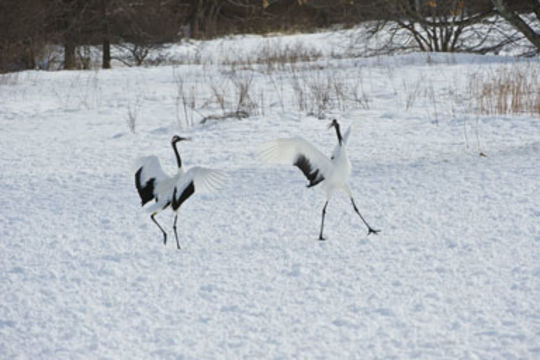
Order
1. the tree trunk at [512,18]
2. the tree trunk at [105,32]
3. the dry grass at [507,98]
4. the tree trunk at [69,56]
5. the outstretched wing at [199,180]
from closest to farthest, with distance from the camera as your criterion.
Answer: the outstretched wing at [199,180], the tree trunk at [512,18], the dry grass at [507,98], the tree trunk at [69,56], the tree trunk at [105,32]

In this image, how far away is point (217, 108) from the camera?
427 inches

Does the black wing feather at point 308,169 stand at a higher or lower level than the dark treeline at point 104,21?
lower

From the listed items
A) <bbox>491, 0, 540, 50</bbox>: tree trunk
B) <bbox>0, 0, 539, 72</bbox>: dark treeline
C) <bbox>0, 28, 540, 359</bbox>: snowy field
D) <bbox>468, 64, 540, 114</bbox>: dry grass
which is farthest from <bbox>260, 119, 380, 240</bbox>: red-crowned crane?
<bbox>0, 0, 539, 72</bbox>: dark treeline

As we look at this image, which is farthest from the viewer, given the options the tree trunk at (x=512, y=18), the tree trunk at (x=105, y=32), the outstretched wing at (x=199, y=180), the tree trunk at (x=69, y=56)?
the tree trunk at (x=105, y=32)

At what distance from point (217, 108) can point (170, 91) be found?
7.74 feet

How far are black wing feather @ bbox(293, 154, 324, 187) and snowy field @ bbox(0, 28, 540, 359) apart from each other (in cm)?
47

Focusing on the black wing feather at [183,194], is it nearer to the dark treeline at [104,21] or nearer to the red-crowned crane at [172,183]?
the red-crowned crane at [172,183]

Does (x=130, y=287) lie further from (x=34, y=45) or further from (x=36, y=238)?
(x=34, y=45)

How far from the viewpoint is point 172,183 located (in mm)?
4359

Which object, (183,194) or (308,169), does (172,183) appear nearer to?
(183,194)

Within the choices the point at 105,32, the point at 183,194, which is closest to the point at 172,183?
the point at 183,194

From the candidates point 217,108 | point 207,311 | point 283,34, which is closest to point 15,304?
point 207,311

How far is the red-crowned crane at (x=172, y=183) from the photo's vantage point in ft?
13.9

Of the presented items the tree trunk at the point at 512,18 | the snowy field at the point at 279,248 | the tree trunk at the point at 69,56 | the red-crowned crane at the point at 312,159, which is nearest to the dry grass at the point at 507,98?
the snowy field at the point at 279,248
